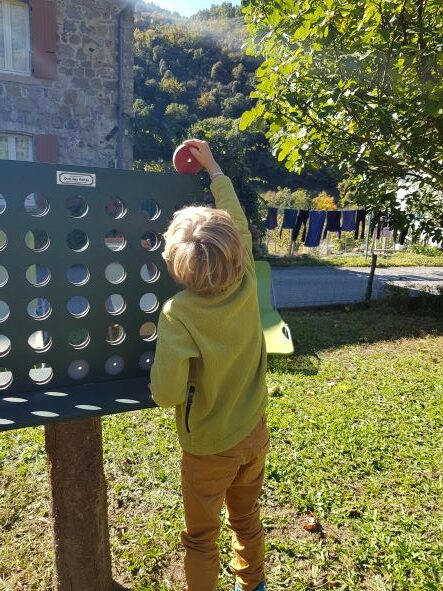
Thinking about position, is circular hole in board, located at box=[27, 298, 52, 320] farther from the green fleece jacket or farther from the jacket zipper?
the jacket zipper

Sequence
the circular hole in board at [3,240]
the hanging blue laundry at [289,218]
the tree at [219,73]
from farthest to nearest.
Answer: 1. the tree at [219,73]
2. the hanging blue laundry at [289,218]
3. the circular hole in board at [3,240]

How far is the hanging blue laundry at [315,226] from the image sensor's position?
34.6ft

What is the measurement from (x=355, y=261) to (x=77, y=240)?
16.4m

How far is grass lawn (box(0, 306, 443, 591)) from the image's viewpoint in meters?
1.91

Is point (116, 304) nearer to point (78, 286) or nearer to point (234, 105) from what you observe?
point (78, 286)

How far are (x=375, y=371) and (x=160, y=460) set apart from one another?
2440mm

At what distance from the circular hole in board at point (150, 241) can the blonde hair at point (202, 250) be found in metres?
0.06

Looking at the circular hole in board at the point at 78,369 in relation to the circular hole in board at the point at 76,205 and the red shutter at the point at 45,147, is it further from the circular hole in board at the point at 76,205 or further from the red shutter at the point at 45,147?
the red shutter at the point at 45,147

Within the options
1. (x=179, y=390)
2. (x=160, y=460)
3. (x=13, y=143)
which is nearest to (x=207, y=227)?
(x=179, y=390)

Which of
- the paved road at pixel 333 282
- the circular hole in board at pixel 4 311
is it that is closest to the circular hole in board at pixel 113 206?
the circular hole in board at pixel 4 311

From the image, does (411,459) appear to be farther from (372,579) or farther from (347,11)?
(347,11)

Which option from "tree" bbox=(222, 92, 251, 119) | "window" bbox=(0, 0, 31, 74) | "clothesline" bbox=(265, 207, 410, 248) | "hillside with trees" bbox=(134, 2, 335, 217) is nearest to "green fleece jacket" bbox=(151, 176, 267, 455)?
"window" bbox=(0, 0, 31, 74)

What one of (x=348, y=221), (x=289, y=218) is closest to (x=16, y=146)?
(x=289, y=218)

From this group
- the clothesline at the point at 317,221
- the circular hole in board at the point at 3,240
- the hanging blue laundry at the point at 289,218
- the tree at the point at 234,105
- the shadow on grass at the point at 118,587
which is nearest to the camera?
the circular hole in board at the point at 3,240
